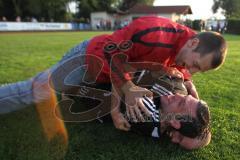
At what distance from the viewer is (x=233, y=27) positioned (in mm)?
46312

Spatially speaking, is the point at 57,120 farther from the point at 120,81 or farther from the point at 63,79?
the point at 120,81

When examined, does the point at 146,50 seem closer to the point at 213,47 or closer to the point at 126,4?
the point at 213,47

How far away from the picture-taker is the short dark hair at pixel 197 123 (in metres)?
3.38

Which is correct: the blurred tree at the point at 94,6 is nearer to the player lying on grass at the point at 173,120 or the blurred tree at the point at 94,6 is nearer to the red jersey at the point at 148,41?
the red jersey at the point at 148,41

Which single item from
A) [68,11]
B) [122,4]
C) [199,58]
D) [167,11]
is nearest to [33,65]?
[199,58]

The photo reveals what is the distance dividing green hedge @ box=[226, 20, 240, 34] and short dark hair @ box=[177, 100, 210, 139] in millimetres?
44595

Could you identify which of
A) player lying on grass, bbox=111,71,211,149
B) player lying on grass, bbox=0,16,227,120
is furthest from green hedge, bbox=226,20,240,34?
player lying on grass, bbox=111,71,211,149

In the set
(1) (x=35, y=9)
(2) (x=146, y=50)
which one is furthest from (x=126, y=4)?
(2) (x=146, y=50)

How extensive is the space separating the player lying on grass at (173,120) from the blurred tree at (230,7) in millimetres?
78974

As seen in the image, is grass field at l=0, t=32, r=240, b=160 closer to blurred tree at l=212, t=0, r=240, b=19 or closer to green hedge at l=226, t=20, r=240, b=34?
green hedge at l=226, t=20, r=240, b=34

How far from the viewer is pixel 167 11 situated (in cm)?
6444

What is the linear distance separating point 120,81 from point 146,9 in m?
65.4

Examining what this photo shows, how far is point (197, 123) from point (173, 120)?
253 millimetres

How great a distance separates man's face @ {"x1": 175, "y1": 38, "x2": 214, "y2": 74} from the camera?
11.1 feet
